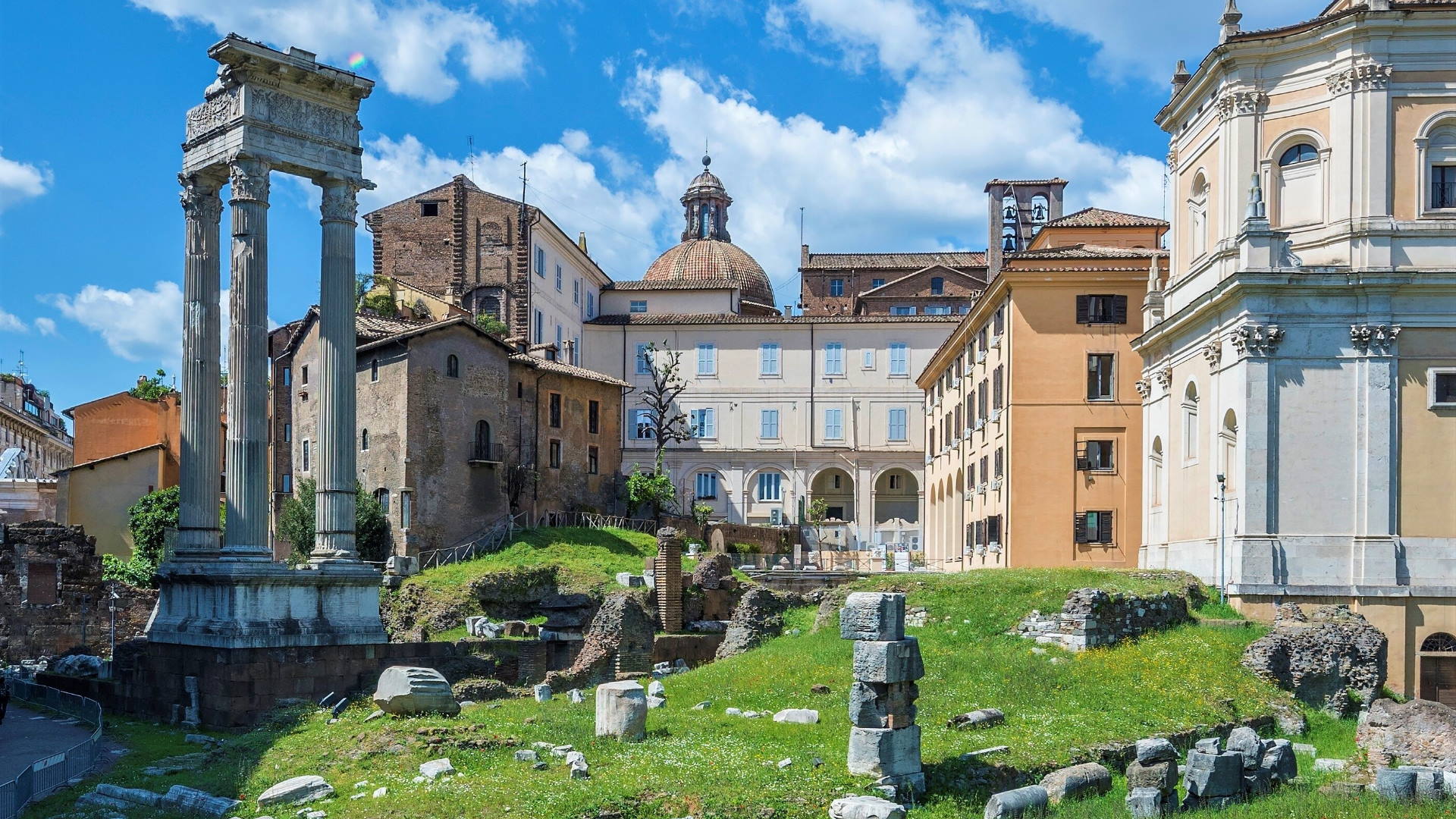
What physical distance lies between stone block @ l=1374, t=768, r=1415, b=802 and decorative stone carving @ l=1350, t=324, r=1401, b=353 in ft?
52.6

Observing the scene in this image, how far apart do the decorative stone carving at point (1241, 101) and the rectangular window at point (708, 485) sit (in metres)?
45.5

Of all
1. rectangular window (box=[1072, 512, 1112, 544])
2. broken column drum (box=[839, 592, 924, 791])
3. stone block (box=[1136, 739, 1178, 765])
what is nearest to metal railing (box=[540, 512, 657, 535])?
rectangular window (box=[1072, 512, 1112, 544])

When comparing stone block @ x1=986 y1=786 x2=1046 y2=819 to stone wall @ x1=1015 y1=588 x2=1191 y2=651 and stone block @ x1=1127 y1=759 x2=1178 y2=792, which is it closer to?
stone block @ x1=1127 y1=759 x2=1178 y2=792

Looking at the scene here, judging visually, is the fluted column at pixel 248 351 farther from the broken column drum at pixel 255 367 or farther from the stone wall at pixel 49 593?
the stone wall at pixel 49 593

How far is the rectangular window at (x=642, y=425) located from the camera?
80.3 metres

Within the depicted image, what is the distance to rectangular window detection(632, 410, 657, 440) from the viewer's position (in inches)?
3162

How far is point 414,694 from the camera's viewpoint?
77.9ft

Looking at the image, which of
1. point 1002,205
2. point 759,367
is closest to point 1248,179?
point 1002,205

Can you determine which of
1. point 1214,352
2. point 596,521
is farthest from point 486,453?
point 1214,352

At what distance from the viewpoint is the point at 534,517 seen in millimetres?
61656

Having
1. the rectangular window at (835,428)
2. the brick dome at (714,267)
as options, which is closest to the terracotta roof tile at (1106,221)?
the rectangular window at (835,428)

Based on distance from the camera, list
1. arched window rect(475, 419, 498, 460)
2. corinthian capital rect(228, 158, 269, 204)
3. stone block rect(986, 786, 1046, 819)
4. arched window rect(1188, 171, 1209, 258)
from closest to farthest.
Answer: stone block rect(986, 786, 1046, 819)
corinthian capital rect(228, 158, 269, 204)
arched window rect(1188, 171, 1209, 258)
arched window rect(475, 419, 498, 460)

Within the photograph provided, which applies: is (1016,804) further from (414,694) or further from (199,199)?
(199,199)

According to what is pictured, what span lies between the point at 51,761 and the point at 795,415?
60037mm
